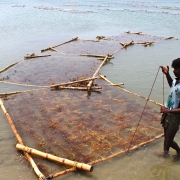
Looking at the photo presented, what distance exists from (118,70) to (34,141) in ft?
22.9

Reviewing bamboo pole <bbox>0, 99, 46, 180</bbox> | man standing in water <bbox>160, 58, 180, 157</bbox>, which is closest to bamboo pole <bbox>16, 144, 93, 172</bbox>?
bamboo pole <bbox>0, 99, 46, 180</bbox>

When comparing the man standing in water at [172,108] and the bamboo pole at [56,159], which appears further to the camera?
the bamboo pole at [56,159]

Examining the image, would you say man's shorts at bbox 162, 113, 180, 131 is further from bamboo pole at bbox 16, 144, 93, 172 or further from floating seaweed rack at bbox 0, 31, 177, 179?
bamboo pole at bbox 16, 144, 93, 172

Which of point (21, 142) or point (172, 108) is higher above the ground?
point (172, 108)

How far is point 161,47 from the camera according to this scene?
16.8 m

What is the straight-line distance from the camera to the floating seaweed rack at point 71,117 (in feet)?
17.9

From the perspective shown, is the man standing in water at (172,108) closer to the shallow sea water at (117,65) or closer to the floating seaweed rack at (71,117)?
the shallow sea water at (117,65)

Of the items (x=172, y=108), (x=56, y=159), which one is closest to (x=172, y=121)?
(x=172, y=108)

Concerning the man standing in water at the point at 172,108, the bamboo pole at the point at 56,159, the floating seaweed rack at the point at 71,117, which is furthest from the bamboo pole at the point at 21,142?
the man standing in water at the point at 172,108

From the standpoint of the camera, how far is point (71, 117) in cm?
725

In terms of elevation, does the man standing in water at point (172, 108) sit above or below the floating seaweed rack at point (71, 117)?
above

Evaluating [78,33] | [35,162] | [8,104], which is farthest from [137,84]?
[78,33]

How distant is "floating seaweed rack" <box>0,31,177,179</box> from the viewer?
5.45m

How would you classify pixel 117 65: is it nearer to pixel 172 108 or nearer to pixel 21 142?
pixel 21 142
